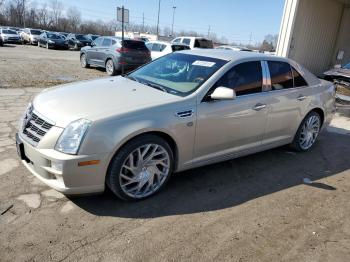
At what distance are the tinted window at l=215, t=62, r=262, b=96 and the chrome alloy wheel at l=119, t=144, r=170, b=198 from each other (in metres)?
1.11

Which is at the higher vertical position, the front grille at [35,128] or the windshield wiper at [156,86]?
the windshield wiper at [156,86]

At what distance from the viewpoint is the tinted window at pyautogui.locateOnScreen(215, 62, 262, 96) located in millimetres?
4031

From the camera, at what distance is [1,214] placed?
3.13 metres

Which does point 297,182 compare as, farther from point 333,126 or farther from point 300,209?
point 333,126

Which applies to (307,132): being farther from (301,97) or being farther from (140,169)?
(140,169)

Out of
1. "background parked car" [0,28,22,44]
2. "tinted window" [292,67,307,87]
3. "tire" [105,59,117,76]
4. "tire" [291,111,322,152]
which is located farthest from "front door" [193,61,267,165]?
"background parked car" [0,28,22,44]

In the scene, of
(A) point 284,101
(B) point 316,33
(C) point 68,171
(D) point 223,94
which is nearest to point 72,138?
(C) point 68,171

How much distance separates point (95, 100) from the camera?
3.49 metres

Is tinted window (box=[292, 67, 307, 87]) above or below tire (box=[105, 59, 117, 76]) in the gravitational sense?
above

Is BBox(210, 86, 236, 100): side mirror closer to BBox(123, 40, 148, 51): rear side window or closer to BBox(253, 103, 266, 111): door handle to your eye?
BBox(253, 103, 266, 111): door handle

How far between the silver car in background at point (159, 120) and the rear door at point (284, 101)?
15 mm

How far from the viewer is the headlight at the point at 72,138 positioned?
2.99m

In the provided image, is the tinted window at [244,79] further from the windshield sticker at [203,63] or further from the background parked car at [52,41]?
the background parked car at [52,41]

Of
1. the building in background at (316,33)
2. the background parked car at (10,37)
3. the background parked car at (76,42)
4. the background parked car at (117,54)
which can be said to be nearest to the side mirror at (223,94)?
the building in background at (316,33)
